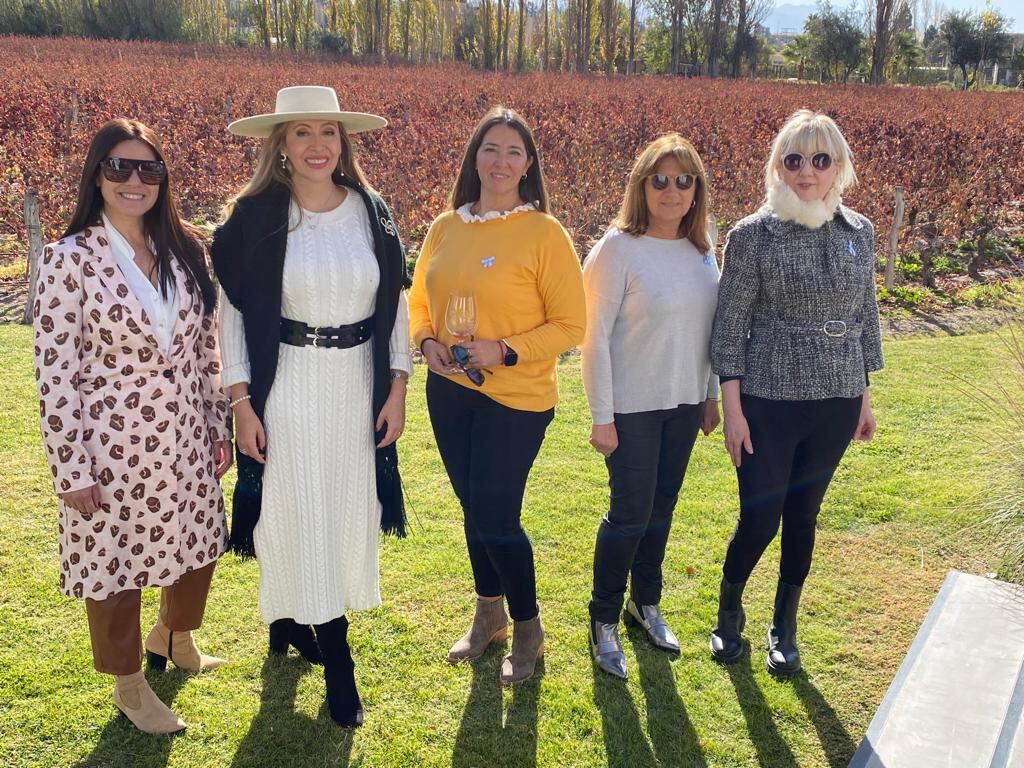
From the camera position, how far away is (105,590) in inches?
101

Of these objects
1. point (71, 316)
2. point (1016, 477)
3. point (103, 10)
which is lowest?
point (1016, 477)

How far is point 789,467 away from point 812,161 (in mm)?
1049

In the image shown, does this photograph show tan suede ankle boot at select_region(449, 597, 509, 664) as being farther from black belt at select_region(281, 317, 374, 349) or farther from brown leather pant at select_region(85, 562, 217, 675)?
black belt at select_region(281, 317, 374, 349)

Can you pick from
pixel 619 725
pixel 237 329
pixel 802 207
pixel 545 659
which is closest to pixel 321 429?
pixel 237 329

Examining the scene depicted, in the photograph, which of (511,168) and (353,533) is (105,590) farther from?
(511,168)

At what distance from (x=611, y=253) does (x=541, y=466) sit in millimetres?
2399

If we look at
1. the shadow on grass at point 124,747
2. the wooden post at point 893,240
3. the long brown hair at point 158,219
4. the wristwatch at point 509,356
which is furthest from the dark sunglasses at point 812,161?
the wooden post at point 893,240

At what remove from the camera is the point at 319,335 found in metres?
2.61

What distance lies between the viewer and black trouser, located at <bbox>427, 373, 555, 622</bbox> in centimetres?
281

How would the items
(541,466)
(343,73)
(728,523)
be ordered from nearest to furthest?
(728,523) → (541,466) → (343,73)

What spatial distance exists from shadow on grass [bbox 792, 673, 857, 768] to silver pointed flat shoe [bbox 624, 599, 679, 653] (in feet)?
1.58

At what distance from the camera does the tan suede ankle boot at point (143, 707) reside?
109 inches

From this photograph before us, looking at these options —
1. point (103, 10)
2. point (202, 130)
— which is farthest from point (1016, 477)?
point (103, 10)

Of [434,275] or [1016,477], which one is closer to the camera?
[434,275]
